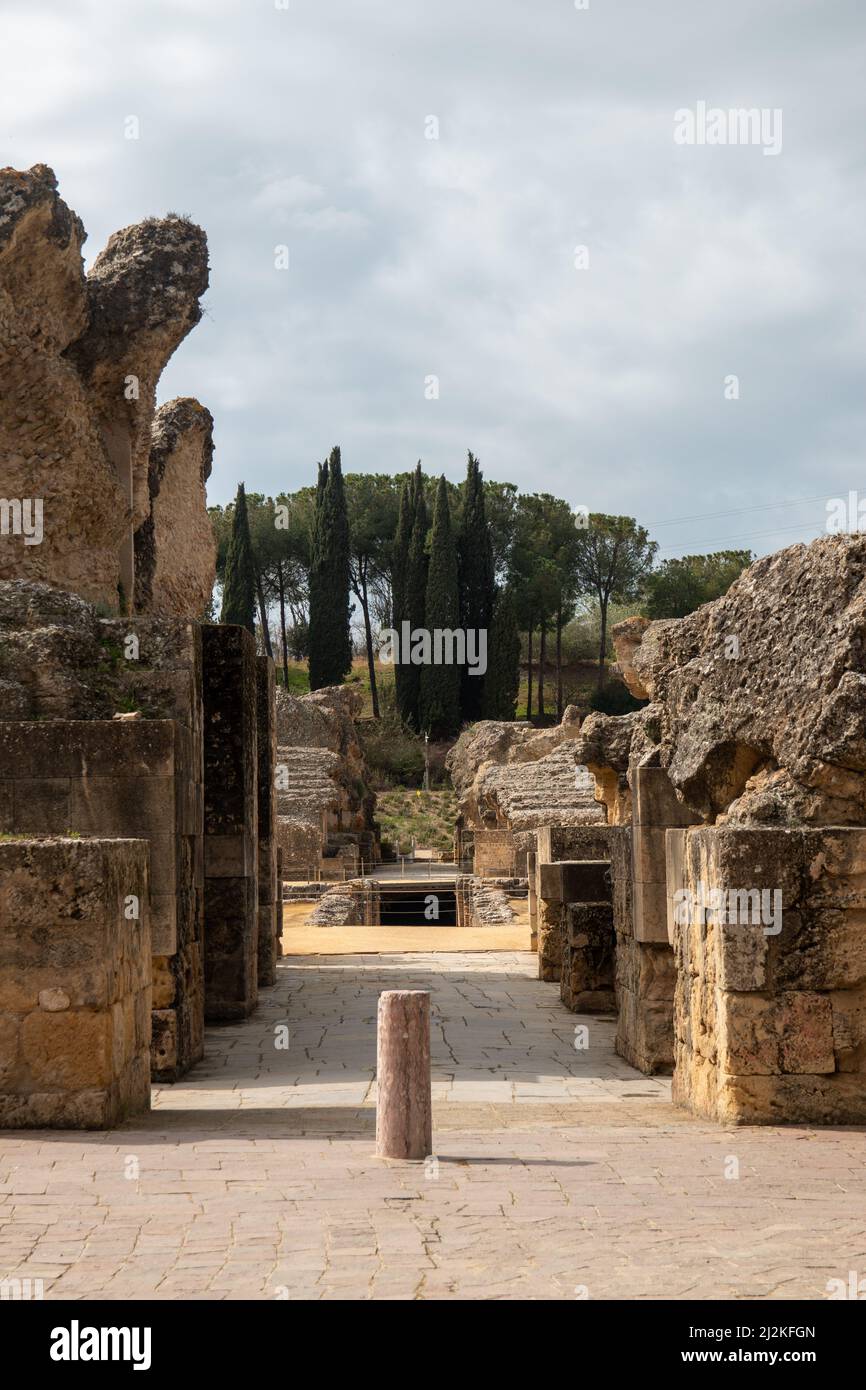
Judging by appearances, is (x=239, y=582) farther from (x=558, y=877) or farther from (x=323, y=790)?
(x=558, y=877)

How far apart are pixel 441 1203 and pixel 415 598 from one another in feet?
172

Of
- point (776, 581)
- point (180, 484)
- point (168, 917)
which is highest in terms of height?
point (180, 484)

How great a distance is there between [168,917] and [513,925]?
51.2ft

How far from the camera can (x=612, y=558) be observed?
65.5 meters

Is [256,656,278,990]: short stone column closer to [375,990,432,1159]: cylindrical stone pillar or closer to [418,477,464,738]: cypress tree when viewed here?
[375,990,432,1159]: cylindrical stone pillar

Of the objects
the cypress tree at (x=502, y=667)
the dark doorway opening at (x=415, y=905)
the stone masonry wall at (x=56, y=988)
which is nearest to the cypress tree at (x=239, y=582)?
the cypress tree at (x=502, y=667)

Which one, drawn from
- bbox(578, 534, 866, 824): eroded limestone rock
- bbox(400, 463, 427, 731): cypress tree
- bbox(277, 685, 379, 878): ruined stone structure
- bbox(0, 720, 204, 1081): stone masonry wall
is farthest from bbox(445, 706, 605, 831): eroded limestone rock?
bbox(578, 534, 866, 824): eroded limestone rock

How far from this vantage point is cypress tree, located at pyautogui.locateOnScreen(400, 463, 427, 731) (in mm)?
56844

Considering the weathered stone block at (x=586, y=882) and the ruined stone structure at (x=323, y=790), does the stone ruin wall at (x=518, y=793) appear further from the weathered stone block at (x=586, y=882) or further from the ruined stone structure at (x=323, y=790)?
the weathered stone block at (x=586, y=882)

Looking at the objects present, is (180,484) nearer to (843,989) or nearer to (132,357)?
(132,357)

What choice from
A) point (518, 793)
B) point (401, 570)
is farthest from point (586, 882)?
point (401, 570)
